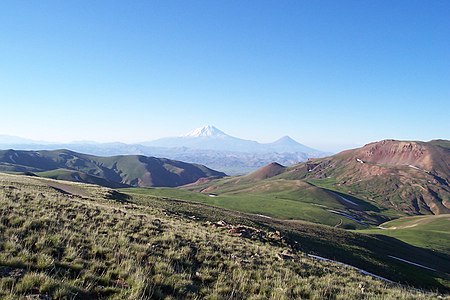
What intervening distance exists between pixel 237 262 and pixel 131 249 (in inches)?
209

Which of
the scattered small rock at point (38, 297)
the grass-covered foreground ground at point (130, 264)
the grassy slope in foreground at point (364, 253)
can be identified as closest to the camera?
→ the scattered small rock at point (38, 297)

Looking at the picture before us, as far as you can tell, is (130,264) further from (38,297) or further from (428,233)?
(428,233)

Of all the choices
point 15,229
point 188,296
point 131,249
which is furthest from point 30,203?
point 188,296

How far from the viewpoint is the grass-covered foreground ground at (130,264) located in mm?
9930

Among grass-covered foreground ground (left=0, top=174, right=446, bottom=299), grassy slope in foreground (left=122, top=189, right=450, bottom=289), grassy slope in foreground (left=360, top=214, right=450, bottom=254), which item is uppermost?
grass-covered foreground ground (left=0, top=174, right=446, bottom=299)

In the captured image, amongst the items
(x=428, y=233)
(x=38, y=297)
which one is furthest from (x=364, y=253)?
(x=428, y=233)

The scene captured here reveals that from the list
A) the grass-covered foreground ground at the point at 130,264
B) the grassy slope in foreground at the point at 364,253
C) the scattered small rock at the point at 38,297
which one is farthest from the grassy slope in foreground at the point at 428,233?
the scattered small rock at the point at 38,297

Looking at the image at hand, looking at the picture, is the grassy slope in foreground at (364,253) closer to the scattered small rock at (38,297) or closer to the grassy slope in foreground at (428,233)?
the grassy slope in foreground at (428,233)

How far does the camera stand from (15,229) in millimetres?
13602

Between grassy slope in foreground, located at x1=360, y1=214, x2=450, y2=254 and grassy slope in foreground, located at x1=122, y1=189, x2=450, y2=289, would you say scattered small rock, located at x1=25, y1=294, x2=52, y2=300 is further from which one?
grassy slope in foreground, located at x1=360, y1=214, x2=450, y2=254

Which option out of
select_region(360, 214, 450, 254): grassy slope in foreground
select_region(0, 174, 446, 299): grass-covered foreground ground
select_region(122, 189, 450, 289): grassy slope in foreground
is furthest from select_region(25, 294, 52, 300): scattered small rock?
select_region(360, 214, 450, 254): grassy slope in foreground

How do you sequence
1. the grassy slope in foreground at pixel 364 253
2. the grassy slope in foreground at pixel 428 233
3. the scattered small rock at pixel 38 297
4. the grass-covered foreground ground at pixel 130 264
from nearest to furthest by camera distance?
the scattered small rock at pixel 38 297 < the grass-covered foreground ground at pixel 130 264 < the grassy slope in foreground at pixel 364 253 < the grassy slope in foreground at pixel 428 233

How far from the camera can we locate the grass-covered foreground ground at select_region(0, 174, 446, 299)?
9.93 m

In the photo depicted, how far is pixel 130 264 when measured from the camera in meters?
12.3
